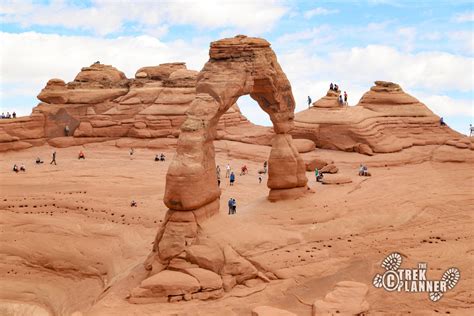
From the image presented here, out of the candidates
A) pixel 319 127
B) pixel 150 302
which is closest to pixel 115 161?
pixel 319 127

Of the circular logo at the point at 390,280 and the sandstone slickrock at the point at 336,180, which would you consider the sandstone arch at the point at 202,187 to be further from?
the sandstone slickrock at the point at 336,180

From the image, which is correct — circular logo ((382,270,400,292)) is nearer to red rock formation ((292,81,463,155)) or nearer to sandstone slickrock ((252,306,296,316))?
A: sandstone slickrock ((252,306,296,316))

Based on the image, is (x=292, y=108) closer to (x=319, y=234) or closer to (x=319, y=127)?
(x=319, y=234)

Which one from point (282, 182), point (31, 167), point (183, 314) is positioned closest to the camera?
point (183, 314)

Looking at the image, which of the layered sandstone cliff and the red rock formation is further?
the layered sandstone cliff

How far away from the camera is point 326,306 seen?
14344 millimetres

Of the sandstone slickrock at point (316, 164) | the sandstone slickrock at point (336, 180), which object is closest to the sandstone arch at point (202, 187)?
the sandstone slickrock at point (336, 180)

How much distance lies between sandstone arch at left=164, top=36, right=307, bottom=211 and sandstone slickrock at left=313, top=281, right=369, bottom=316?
4748mm

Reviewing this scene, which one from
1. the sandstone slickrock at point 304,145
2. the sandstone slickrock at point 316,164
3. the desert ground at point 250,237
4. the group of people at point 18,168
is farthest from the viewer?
the sandstone slickrock at point 304,145

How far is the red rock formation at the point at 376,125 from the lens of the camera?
35312 mm

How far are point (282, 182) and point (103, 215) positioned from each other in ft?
25.7

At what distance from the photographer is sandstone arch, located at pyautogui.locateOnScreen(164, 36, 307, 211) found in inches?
640

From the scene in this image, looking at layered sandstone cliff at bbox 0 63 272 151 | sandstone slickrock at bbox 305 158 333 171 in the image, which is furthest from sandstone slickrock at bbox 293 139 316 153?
sandstone slickrock at bbox 305 158 333 171

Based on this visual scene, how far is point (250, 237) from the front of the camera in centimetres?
1733
